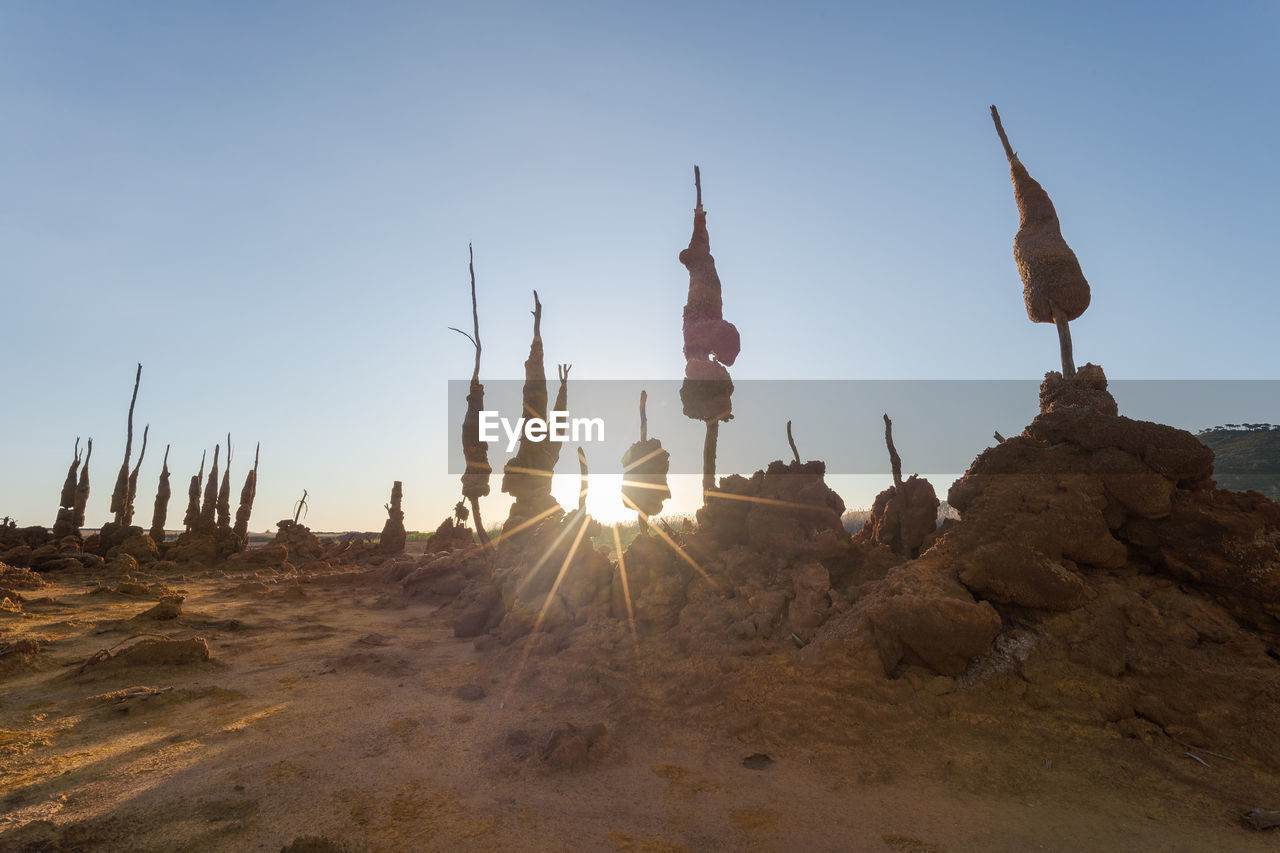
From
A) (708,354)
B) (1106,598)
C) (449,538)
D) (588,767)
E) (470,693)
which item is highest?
(708,354)

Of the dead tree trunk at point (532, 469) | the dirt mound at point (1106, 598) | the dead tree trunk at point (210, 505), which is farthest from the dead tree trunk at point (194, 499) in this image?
the dirt mound at point (1106, 598)

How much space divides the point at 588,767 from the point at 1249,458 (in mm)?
42714

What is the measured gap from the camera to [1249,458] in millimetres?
31703

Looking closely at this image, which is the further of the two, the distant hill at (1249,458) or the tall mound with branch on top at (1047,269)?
the distant hill at (1249,458)

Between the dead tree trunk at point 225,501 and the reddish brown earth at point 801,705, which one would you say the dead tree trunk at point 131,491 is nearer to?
the dead tree trunk at point 225,501

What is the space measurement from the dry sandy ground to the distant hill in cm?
2835

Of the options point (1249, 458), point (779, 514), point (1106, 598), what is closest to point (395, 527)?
point (779, 514)

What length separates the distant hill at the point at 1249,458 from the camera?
91.7ft

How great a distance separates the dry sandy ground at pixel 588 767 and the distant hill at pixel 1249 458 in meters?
28.4

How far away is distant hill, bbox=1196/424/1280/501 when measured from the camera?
91.7 feet

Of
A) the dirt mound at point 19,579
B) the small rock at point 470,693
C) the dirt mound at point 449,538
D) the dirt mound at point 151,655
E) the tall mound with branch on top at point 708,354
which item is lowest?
the dirt mound at point 449,538

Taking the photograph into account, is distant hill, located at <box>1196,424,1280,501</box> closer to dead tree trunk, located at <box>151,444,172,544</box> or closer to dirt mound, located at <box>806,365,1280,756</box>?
dirt mound, located at <box>806,365,1280,756</box>

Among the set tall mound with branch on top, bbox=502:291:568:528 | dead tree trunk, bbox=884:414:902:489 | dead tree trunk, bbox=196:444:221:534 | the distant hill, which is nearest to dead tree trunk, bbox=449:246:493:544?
tall mound with branch on top, bbox=502:291:568:528

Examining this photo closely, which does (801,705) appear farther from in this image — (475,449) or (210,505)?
(210,505)
